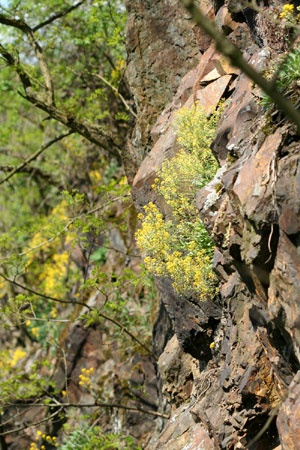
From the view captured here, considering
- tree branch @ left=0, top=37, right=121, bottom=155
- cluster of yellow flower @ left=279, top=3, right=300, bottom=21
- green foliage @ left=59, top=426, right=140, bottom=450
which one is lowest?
green foliage @ left=59, top=426, right=140, bottom=450

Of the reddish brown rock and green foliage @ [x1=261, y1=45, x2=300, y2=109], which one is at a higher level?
green foliage @ [x1=261, y1=45, x2=300, y2=109]

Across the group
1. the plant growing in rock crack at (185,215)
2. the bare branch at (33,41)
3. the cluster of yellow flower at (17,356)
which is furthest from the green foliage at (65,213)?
the plant growing in rock crack at (185,215)

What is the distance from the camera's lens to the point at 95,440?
39.9 feet

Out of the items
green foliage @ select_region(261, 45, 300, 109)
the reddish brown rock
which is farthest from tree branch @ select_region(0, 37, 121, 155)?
the reddish brown rock

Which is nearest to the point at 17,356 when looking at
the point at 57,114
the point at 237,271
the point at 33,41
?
the point at 57,114

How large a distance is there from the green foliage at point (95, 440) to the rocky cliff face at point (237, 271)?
10.2 ft

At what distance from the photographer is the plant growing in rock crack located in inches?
305

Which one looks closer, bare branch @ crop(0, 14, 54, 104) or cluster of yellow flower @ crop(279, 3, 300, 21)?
cluster of yellow flower @ crop(279, 3, 300, 21)

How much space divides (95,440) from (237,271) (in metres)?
7.05

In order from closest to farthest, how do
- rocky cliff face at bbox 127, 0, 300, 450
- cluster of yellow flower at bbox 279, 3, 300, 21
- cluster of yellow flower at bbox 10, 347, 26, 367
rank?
1. rocky cliff face at bbox 127, 0, 300, 450
2. cluster of yellow flower at bbox 279, 3, 300, 21
3. cluster of yellow flower at bbox 10, 347, 26, 367

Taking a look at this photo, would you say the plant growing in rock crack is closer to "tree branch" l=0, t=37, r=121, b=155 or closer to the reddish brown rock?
the reddish brown rock

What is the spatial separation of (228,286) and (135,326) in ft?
25.5

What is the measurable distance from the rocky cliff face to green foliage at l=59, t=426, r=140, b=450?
3117 mm

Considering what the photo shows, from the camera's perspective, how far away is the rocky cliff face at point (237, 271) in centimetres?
523
